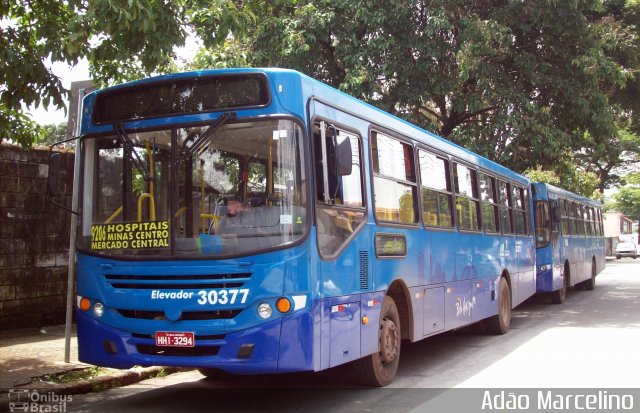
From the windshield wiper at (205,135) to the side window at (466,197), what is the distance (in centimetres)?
483

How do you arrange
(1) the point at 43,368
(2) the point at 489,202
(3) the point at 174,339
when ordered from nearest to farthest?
1. (3) the point at 174,339
2. (1) the point at 43,368
3. (2) the point at 489,202

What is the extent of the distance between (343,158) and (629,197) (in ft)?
203

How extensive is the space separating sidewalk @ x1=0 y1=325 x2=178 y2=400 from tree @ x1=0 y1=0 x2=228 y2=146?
284 centimetres

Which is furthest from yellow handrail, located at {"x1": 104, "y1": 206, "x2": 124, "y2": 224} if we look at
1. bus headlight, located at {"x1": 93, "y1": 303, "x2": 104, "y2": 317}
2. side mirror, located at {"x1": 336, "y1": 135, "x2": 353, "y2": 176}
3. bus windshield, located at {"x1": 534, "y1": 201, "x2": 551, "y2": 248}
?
bus windshield, located at {"x1": 534, "y1": 201, "x2": 551, "y2": 248}

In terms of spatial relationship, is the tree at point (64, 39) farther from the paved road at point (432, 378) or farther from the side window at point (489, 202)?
the side window at point (489, 202)

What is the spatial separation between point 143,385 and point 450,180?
498cm

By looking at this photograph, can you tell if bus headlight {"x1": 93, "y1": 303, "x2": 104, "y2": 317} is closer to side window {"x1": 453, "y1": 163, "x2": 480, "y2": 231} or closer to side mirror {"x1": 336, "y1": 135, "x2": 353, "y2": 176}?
side mirror {"x1": 336, "y1": 135, "x2": 353, "y2": 176}

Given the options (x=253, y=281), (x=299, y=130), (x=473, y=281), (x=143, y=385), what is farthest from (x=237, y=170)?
(x=473, y=281)

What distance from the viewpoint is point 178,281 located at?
5.65 metres

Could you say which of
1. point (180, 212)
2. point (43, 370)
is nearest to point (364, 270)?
point (180, 212)

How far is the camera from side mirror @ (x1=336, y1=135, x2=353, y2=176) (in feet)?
19.4

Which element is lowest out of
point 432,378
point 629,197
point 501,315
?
point 432,378

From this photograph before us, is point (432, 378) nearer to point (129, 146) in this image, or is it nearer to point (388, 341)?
point (388, 341)

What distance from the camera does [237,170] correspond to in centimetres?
583
